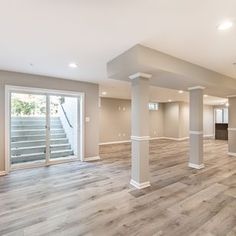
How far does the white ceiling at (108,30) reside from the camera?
5.80 feet

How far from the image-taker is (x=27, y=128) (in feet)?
15.3

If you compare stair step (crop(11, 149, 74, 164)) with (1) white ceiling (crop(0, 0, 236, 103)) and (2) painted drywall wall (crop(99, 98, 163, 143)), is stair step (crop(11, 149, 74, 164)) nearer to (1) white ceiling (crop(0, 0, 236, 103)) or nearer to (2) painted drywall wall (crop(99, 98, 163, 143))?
(1) white ceiling (crop(0, 0, 236, 103))

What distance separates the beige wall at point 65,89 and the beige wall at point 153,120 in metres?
3.03

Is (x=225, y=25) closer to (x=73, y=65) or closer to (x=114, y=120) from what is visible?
(x=73, y=65)

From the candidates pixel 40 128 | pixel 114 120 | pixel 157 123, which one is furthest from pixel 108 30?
pixel 157 123

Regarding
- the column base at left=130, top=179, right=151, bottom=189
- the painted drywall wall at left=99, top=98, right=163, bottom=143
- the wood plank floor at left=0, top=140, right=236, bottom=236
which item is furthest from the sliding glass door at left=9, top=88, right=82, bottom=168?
the painted drywall wall at left=99, top=98, right=163, bottom=143

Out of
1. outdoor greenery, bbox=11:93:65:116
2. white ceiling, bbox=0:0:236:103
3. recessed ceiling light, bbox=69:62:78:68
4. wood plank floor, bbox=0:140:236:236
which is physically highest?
recessed ceiling light, bbox=69:62:78:68

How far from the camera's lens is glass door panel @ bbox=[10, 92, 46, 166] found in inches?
176

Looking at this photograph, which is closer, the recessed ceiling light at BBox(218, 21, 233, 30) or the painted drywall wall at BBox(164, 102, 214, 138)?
the recessed ceiling light at BBox(218, 21, 233, 30)

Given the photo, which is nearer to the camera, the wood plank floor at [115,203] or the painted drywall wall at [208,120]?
the wood plank floor at [115,203]

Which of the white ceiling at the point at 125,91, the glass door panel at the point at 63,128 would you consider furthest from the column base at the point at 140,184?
the white ceiling at the point at 125,91

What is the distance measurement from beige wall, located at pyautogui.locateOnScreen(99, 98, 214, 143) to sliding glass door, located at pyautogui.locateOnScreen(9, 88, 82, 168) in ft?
10.6

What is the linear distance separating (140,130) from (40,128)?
9.96 feet

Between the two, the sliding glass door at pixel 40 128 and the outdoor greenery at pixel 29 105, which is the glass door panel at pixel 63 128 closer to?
the sliding glass door at pixel 40 128
